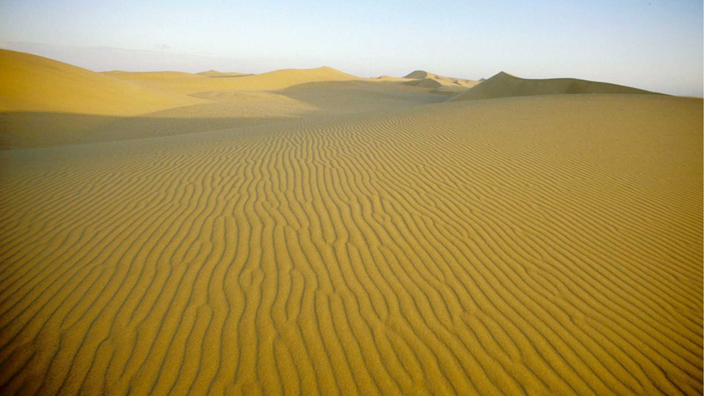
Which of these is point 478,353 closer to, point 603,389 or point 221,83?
point 603,389

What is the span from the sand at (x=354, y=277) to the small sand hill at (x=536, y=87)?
1805 cm

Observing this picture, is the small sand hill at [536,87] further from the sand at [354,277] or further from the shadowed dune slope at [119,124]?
the sand at [354,277]

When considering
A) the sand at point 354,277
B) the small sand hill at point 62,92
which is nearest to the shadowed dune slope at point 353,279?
the sand at point 354,277

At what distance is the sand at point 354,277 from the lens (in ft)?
7.27

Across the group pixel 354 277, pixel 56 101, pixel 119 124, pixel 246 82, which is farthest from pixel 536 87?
pixel 246 82

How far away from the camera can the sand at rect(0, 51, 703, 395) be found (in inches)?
87.2

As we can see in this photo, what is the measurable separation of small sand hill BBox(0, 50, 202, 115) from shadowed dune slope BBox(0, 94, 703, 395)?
12.7m

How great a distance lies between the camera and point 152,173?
5809 mm

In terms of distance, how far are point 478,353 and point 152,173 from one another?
6008 mm

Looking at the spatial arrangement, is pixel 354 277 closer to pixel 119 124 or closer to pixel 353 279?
pixel 353 279

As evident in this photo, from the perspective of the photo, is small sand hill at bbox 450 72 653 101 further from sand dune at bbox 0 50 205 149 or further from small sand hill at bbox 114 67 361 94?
small sand hill at bbox 114 67 361 94

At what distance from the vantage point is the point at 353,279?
3.00m

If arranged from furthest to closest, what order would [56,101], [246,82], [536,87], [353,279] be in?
[246,82]
[536,87]
[56,101]
[353,279]

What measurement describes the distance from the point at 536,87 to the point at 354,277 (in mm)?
24359
